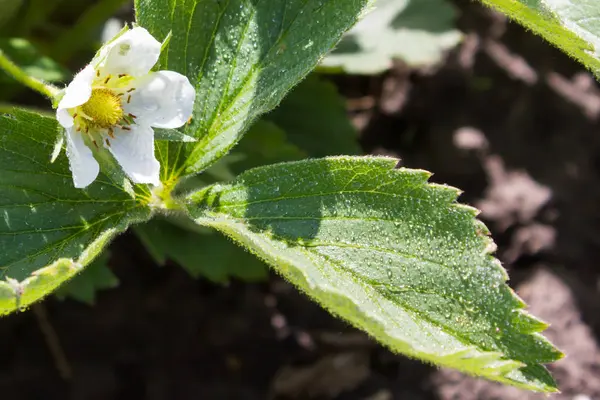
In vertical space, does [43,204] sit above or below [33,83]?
below

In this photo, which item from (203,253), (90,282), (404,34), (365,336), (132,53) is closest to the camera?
(132,53)

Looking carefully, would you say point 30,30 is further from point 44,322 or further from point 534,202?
point 534,202

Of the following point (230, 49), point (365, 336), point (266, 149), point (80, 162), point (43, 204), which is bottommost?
point (365, 336)

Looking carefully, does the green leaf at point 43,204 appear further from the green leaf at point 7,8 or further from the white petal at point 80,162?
the green leaf at point 7,8

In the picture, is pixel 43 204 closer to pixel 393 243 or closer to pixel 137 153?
pixel 137 153

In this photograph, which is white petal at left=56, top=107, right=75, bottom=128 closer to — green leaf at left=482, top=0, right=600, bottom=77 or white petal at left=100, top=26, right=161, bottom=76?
white petal at left=100, top=26, right=161, bottom=76

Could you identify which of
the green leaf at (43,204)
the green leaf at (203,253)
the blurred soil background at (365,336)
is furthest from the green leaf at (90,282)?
the green leaf at (43,204)

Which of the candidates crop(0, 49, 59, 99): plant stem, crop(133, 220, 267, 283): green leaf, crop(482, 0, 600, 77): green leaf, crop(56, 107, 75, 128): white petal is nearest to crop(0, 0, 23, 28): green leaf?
crop(0, 49, 59, 99): plant stem

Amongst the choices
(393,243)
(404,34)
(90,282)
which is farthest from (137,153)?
(404,34)

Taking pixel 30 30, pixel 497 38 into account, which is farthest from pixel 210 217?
pixel 497 38
